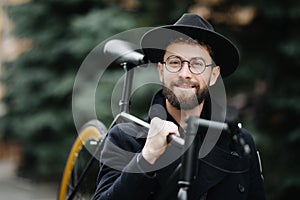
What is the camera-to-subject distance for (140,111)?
636 cm

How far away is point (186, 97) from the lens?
2.18 m

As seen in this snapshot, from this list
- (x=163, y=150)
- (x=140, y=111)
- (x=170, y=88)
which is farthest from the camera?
(x=140, y=111)

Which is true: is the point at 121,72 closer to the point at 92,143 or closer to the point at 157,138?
the point at 92,143

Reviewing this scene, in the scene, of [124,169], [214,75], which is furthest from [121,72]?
[124,169]

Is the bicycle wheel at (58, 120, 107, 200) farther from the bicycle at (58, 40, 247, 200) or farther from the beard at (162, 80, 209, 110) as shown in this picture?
the beard at (162, 80, 209, 110)

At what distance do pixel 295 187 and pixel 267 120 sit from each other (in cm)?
91

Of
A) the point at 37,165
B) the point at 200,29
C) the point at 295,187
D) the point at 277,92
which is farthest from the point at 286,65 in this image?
the point at 37,165

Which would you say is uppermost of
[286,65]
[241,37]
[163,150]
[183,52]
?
[241,37]

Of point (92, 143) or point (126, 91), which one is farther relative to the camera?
point (92, 143)

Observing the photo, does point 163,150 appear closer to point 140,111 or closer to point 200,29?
point 200,29

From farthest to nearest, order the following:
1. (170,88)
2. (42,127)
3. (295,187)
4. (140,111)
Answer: (42,127)
(140,111)
(295,187)
(170,88)

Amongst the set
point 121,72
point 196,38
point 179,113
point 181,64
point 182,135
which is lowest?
point 182,135

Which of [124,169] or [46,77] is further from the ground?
[46,77]

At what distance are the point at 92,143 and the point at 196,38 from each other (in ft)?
3.52
